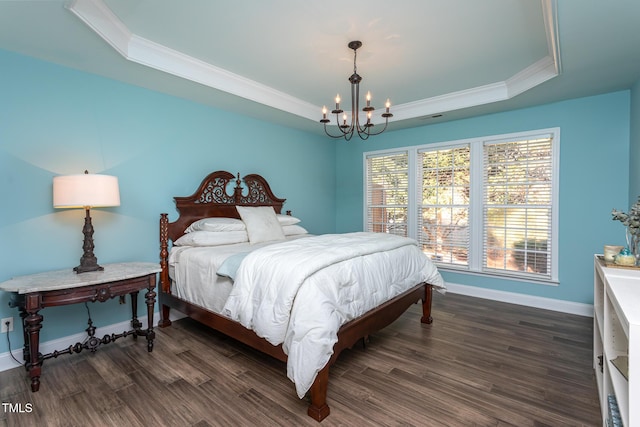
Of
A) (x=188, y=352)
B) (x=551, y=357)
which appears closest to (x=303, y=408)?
(x=188, y=352)

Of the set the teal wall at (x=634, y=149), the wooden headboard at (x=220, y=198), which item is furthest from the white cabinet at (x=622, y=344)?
the wooden headboard at (x=220, y=198)

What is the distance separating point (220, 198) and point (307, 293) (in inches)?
91.5

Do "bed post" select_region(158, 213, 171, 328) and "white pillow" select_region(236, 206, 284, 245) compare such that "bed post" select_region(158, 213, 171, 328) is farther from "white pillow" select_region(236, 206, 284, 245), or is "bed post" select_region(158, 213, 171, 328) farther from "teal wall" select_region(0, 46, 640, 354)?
"white pillow" select_region(236, 206, 284, 245)

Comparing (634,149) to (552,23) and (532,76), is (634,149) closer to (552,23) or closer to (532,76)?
(532,76)

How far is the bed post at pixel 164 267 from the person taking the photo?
122 inches

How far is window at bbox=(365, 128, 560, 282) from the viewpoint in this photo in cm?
371

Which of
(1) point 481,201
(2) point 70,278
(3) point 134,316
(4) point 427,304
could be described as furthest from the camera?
(1) point 481,201

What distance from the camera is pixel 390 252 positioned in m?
2.77

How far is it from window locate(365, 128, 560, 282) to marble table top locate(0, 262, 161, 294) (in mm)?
3581

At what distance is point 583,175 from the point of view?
3434 mm

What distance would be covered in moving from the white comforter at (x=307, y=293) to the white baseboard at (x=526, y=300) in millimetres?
2071

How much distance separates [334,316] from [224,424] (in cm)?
86

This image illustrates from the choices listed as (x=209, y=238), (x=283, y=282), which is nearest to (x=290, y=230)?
(x=209, y=238)

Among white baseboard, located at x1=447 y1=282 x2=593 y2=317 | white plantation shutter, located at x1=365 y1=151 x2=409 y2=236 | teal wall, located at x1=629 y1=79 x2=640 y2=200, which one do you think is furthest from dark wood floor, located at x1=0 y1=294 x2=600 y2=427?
white plantation shutter, located at x1=365 y1=151 x2=409 y2=236
